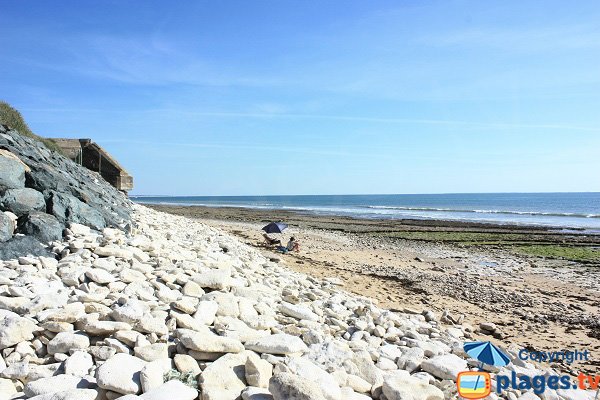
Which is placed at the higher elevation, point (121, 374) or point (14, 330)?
point (14, 330)

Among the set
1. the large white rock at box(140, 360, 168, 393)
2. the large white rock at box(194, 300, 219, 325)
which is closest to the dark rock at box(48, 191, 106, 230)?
the large white rock at box(194, 300, 219, 325)

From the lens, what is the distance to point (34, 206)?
7.08 meters

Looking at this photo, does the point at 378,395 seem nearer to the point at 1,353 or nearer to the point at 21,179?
the point at 1,353

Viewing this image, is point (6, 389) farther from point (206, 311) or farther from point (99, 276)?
point (99, 276)

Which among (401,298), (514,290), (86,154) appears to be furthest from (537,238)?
(86,154)

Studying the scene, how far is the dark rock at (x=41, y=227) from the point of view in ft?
20.7

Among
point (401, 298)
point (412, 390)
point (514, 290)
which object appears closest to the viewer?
point (412, 390)

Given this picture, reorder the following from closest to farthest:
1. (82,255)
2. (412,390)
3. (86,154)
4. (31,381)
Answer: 1. (31,381)
2. (412,390)
3. (82,255)
4. (86,154)

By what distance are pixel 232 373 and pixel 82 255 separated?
3.70 meters

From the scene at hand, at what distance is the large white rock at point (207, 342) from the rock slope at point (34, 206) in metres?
3.45

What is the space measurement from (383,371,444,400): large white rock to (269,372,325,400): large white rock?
2.69 feet

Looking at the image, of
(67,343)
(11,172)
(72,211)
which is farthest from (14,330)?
(11,172)

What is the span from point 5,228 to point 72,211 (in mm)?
1486

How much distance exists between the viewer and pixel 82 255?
6.03 meters
